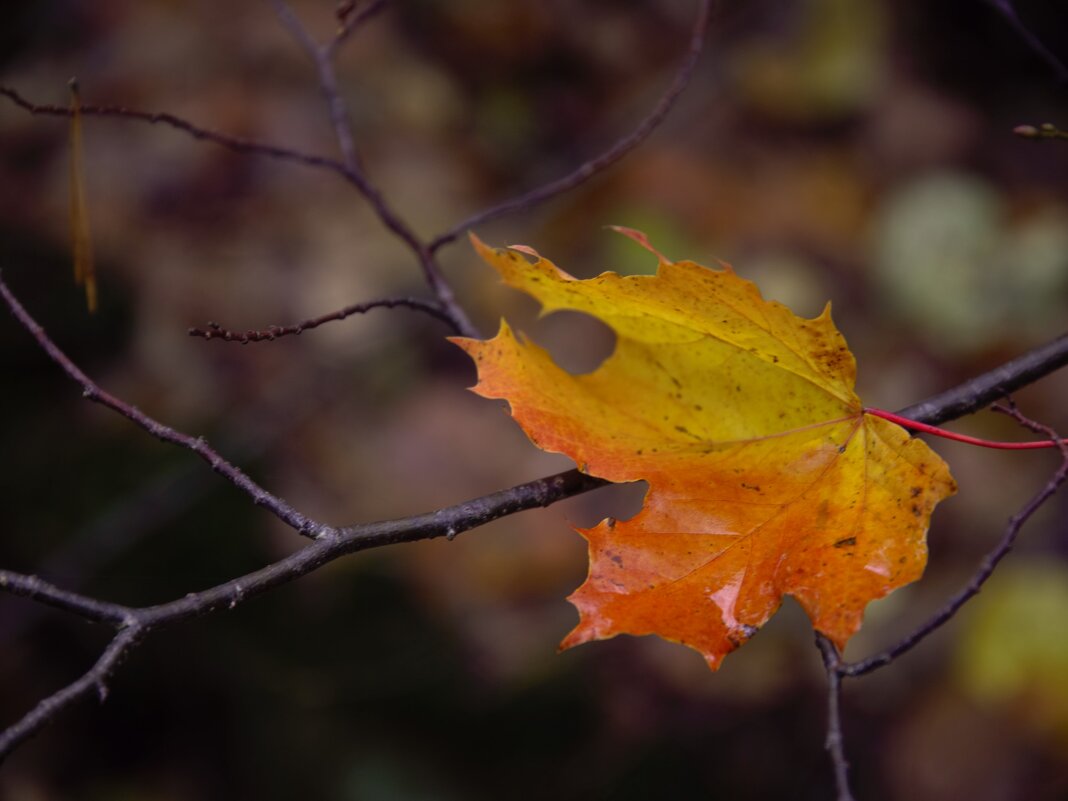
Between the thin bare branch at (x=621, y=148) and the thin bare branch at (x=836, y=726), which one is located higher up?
the thin bare branch at (x=621, y=148)

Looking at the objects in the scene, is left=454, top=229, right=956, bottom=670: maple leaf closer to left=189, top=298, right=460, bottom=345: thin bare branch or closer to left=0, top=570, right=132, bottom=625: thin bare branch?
left=189, top=298, right=460, bottom=345: thin bare branch

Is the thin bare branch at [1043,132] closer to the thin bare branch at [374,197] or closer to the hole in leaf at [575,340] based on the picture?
the thin bare branch at [374,197]

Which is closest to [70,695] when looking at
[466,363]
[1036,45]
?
[1036,45]

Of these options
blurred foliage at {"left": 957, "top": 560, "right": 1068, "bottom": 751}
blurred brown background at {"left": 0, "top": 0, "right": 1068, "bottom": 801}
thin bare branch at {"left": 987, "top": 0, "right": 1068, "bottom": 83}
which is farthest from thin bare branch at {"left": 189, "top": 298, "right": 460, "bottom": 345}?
blurred foliage at {"left": 957, "top": 560, "right": 1068, "bottom": 751}

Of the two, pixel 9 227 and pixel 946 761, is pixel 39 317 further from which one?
pixel 946 761

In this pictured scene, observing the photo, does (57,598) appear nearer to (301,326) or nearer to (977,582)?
(301,326)

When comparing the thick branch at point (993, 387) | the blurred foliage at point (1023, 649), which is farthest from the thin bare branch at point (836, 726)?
Answer: the blurred foliage at point (1023, 649)

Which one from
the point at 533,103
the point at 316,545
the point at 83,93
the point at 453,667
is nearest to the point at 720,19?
the point at 533,103
